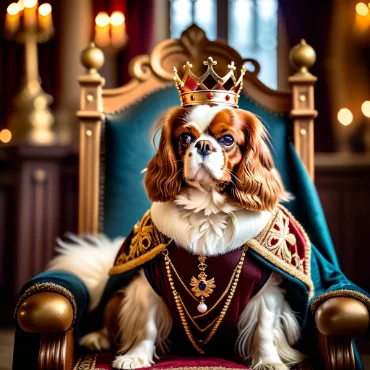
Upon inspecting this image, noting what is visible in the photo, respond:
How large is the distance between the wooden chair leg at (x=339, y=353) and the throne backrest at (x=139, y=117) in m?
0.74

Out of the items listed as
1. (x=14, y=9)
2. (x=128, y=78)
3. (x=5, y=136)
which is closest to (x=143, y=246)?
(x=14, y=9)

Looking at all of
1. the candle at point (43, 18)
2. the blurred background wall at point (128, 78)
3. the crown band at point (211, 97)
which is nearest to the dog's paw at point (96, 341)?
the crown band at point (211, 97)

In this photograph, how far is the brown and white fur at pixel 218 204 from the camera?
122 centimetres

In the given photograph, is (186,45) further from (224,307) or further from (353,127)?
(353,127)

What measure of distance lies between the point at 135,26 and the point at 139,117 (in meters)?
2.03

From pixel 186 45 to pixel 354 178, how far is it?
38.7 inches

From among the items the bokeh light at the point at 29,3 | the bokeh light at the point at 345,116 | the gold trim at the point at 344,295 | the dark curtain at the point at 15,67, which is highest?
the bokeh light at the point at 29,3

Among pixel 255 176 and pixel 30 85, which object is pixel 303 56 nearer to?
pixel 255 176

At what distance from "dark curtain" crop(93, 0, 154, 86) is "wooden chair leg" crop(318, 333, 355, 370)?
2795mm

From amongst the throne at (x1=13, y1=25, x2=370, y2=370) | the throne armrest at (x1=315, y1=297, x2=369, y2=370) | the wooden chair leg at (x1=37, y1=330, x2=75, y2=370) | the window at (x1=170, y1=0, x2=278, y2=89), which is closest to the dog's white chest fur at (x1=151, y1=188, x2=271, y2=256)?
the throne armrest at (x1=315, y1=297, x2=369, y2=370)

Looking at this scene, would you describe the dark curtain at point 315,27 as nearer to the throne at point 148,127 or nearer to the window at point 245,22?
the window at point 245,22

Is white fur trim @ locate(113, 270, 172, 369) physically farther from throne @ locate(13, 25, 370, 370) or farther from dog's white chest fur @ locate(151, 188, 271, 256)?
throne @ locate(13, 25, 370, 370)

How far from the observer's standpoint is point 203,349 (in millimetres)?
1340

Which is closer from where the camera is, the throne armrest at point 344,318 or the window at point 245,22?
the throne armrest at point 344,318
